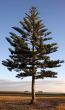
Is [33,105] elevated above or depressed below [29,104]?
below

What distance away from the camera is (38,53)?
50.9 m

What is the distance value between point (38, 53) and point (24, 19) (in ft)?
19.2

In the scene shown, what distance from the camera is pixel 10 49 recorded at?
5128cm

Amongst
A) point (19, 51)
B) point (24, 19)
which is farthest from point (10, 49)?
point (24, 19)

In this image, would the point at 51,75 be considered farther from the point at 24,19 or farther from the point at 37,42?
the point at 24,19

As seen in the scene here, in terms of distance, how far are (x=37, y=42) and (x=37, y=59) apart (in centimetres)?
261

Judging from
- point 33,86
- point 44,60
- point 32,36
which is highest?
point 32,36

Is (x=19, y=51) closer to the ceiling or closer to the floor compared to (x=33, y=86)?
closer to the ceiling

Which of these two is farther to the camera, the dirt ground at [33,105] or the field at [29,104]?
the field at [29,104]

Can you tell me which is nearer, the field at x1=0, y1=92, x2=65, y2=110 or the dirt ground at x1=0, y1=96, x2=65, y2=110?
the dirt ground at x1=0, y1=96, x2=65, y2=110

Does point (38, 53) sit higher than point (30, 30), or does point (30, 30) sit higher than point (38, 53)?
point (30, 30)

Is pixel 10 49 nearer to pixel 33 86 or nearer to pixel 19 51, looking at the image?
pixel 19 51

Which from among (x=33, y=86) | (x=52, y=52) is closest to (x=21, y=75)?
(x=33, y=86)

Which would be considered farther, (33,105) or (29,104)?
(29,104)
